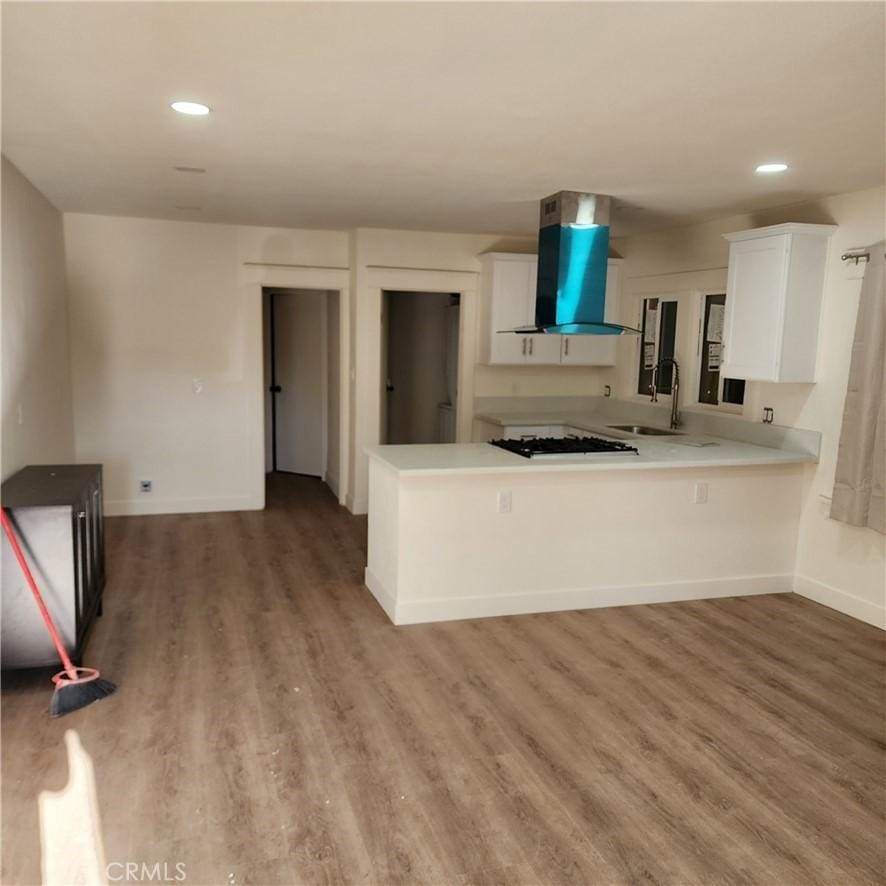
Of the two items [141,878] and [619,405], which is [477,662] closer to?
[141,878]

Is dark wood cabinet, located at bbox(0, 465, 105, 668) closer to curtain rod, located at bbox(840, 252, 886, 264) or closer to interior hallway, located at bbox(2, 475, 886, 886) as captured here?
interior hallway, located at bbox(2, 475, 886, 886)

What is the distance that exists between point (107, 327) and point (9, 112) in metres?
3.05

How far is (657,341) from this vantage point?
19.9 ft

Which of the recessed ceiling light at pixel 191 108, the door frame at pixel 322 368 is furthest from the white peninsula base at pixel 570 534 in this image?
the door frame at pixel 322 368

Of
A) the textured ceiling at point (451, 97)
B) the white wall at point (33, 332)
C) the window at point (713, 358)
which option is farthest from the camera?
the window at point (713, 358)

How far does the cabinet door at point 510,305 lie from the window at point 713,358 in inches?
56.5

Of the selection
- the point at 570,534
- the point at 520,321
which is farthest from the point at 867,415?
the point at 520,321

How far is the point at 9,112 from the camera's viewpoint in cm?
293

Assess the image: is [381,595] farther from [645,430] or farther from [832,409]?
[832,409]

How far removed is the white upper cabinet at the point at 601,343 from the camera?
6371 millimetres

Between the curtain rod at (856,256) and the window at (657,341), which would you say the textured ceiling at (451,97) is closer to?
the curtain rod at (856,256)

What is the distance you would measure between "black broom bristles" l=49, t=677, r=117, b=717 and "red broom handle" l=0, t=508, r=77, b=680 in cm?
6

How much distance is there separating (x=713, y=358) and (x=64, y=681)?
4.54m

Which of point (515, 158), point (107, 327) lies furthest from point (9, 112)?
point (107, 327)
